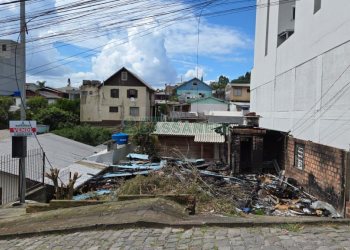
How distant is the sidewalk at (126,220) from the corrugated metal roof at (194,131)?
17718 millimetres

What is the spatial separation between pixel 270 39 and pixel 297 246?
1521cm

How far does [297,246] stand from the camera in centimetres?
512

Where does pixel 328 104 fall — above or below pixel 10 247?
above

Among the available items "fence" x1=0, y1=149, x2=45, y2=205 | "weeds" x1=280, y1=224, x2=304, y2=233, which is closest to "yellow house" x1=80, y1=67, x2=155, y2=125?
"fence" x1=0, y1=149, x2=45, y2=205

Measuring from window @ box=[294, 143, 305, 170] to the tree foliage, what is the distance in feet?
113

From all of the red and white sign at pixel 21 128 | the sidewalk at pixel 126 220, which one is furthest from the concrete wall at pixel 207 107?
the sidewalk at pixel 126 220

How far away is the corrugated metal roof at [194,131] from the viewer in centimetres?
2531

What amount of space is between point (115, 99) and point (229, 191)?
3935 cm

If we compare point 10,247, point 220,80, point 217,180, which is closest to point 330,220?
point 10,247

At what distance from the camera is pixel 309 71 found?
38.2ft

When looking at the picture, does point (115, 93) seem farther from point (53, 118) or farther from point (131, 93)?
point (53, 118)

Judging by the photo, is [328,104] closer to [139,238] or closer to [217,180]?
[217,180]

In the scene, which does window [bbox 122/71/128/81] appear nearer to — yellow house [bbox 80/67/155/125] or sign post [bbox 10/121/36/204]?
yellow house [bbox 80/67/155/125]

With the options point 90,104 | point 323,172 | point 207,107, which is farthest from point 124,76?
point 323,172
